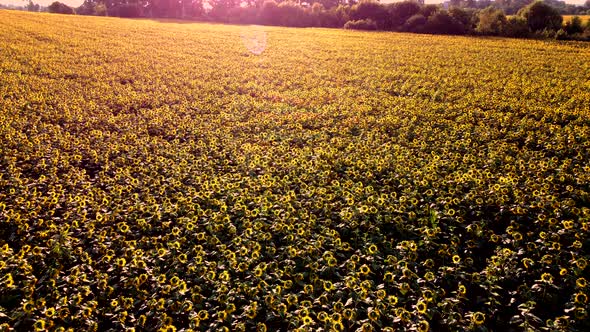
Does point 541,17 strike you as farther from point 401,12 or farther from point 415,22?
point 401,12

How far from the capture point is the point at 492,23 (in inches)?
1761

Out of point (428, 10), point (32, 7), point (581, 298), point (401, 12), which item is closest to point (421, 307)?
point (581, 298)

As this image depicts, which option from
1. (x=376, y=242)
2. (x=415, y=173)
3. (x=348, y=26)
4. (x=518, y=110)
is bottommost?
(x=376, y=242)

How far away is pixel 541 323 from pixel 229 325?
11.9 feet

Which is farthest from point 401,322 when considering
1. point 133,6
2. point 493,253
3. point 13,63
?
point 133,6

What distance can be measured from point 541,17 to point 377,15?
22.6 metres

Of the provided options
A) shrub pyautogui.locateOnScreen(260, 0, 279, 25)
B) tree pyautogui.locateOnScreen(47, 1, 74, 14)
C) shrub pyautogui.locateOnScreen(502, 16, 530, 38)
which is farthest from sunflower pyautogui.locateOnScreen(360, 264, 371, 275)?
tree pyautogui.locateOnScreen(47, 1, 74, 14)

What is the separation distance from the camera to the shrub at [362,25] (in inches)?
2237

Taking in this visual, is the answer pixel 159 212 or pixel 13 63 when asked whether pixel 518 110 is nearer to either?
pixel 159 212

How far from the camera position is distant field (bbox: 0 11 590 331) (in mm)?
4648

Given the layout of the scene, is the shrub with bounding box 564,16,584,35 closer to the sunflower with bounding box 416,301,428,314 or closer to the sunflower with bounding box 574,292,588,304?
the sunflower with bounding box 574,292,588,304

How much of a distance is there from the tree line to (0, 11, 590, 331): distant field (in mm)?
34310

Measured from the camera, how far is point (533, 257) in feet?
18.2

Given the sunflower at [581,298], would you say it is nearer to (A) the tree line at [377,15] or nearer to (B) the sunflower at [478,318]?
(B) the sunflower at [478,318]
